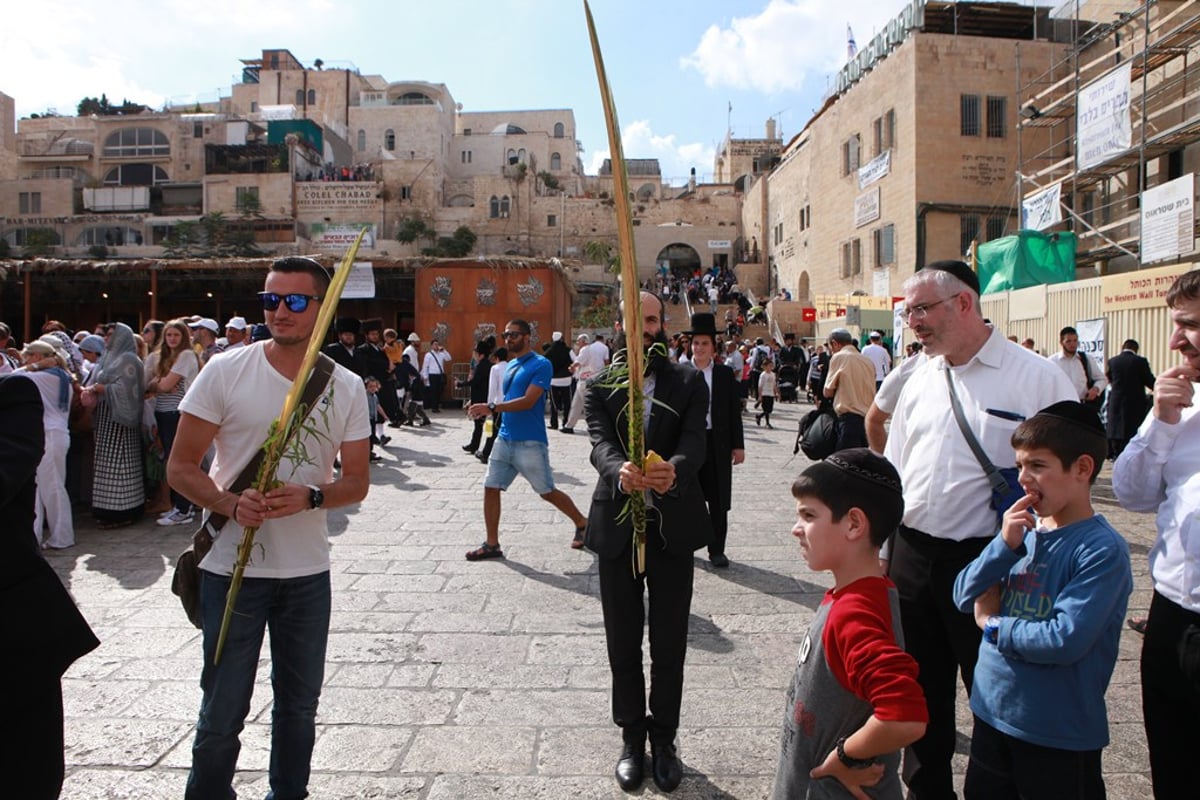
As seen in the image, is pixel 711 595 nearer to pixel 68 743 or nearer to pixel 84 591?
pixel 68 743

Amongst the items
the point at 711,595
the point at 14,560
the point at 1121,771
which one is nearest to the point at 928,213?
the point at 711,595

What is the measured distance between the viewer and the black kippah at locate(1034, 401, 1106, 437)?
2270mm

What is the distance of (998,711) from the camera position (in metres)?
2.26

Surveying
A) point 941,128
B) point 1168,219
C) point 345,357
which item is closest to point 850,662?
point 345,357

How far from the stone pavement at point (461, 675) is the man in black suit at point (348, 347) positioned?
2615mm

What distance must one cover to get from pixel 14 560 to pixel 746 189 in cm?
5766

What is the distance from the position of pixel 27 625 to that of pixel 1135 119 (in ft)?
77.7

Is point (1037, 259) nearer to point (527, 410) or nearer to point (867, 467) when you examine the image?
point (527, 410)

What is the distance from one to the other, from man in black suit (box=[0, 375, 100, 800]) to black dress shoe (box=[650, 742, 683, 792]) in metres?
1.92

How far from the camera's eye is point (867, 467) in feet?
6.98

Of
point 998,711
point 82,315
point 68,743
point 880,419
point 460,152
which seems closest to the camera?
point 998,711

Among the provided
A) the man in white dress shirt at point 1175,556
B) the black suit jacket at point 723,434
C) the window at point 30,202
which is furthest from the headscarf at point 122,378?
the window at point 30,202

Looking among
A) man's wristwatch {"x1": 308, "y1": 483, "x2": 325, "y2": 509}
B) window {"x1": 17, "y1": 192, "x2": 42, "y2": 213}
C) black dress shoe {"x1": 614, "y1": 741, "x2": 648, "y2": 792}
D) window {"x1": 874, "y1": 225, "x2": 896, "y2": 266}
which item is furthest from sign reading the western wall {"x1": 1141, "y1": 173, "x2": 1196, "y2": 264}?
window {"x1": 17, "y1": 192, "x2": 42, "y2": 213}

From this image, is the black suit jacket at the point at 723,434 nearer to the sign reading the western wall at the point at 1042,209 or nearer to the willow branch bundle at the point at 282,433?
the willow branch bundle at the point at 282,433
